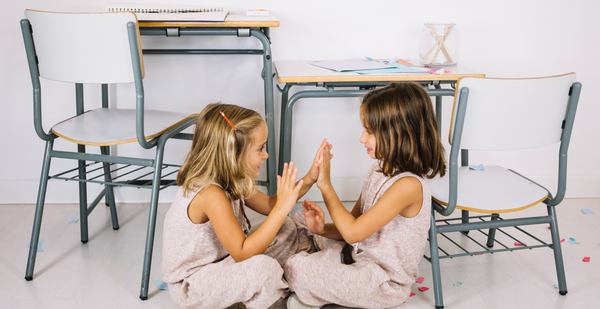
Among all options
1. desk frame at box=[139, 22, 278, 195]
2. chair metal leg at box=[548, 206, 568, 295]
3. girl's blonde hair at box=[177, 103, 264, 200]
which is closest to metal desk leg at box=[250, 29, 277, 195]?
desk frame at box=[139, 22, 278, 195]

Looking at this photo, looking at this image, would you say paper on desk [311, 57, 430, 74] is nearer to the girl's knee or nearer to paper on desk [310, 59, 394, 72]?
paper on desk [310, 59, 394, 72]

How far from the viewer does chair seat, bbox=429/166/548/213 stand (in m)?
1.89

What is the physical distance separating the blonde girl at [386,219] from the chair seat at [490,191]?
10cm

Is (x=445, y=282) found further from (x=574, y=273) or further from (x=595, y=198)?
(x=595, y=198)

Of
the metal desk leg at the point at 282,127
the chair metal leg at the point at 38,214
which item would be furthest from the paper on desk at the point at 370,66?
the chair metal leg at the point at 38,214

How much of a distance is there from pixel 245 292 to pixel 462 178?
788 millimetres

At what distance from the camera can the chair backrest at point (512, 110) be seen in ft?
5.79

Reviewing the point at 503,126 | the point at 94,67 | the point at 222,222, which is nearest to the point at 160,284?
the point at 222,222

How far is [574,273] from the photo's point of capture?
7.30 ft

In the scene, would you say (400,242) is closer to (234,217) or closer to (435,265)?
(435,265)

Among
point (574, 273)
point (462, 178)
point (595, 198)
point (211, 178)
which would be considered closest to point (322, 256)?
point (211, 178)

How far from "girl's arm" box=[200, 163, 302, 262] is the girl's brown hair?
0.87 feet

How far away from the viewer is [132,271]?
2211 mm

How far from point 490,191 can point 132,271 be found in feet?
3.89
